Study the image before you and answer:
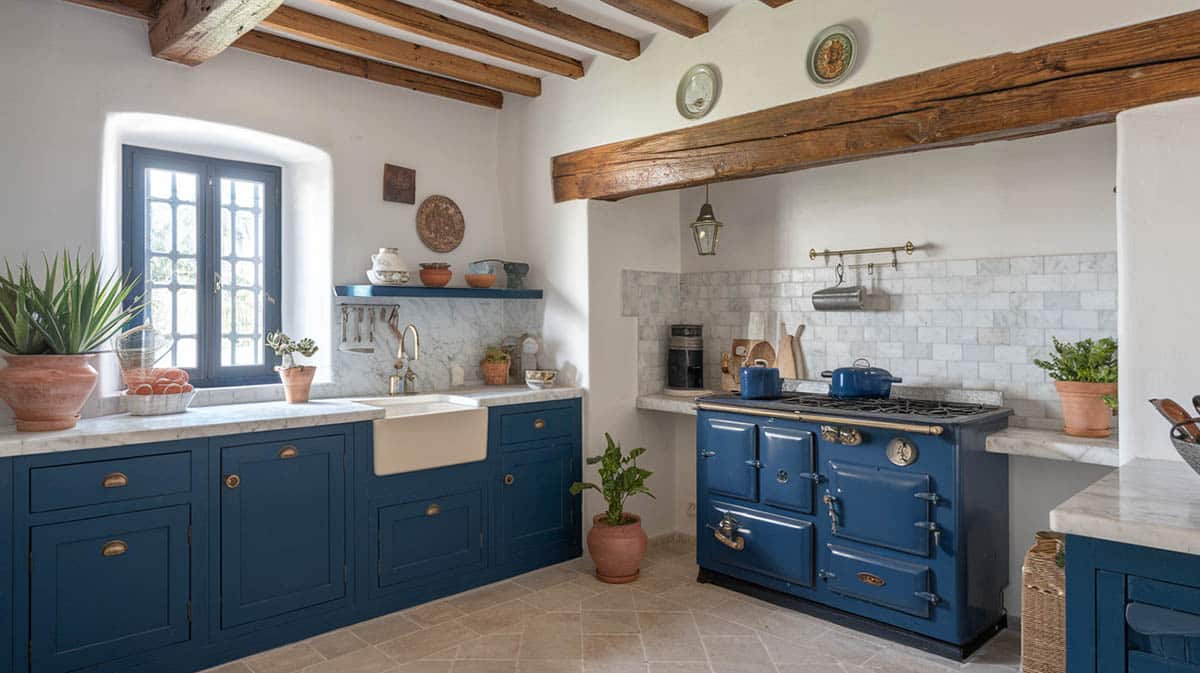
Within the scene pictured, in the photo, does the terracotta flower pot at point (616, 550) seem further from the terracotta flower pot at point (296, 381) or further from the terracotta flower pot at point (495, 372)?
the terracotta flower pot at point (296, 381)

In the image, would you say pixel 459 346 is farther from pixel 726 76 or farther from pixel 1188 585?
pixel 1188 585

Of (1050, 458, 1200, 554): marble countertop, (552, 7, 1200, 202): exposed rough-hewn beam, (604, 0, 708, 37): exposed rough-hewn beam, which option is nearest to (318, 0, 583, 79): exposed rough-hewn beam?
(552, 7, 1200, 202): exposed rough-hewn beam

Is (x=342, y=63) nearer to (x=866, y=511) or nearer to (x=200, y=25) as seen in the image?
(x=200, y=25)

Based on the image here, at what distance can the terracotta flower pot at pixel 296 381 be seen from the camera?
148 inches

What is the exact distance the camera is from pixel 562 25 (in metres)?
3.67

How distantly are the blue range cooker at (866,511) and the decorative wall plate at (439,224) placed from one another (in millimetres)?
1844

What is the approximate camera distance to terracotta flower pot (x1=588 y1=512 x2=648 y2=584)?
13.1 feet

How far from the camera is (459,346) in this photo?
4.68 meters

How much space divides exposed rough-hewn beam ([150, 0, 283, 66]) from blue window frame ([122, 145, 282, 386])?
581 mm

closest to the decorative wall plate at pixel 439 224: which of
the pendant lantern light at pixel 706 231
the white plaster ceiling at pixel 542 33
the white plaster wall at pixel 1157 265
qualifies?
the white plaster ceiling at pixel 542 33

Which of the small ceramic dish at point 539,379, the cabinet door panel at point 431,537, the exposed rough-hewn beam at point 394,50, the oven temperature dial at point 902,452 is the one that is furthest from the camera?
the small ceramic dish at point 539,379

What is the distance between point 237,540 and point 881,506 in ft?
8.95

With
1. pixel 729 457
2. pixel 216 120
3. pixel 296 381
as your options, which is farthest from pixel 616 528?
pixel 216 120

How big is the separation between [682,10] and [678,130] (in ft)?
1.85
